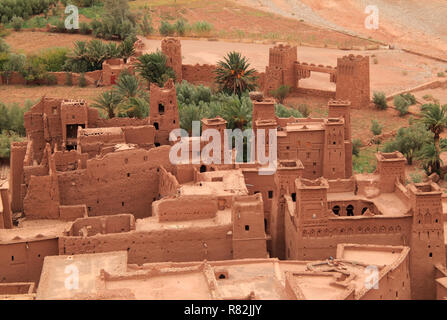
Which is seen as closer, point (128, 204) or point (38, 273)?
point (38, 273)

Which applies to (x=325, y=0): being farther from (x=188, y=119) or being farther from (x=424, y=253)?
(x=424, y=253)

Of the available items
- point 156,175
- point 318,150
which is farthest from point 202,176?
point 318,150

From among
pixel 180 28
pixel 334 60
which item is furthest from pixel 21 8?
pixel 334 60

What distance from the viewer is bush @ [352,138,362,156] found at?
2250 inches

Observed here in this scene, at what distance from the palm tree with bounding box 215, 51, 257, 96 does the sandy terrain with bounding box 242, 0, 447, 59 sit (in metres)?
22.9

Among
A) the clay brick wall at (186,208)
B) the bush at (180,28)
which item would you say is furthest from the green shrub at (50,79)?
the clay brick wall at (186,208)

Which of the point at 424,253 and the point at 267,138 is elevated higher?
the point at 267,138

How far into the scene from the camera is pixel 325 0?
304 feet

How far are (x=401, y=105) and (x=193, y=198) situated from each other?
1128 inches

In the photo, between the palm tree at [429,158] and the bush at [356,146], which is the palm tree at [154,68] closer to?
the bush at [356,146]


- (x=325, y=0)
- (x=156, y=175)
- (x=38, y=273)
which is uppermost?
(x=325, y=0)

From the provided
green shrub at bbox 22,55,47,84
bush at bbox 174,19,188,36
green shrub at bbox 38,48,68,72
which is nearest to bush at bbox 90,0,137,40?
bush at bbox 174,19,188,36

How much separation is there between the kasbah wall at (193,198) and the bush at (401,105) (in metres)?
17.3
